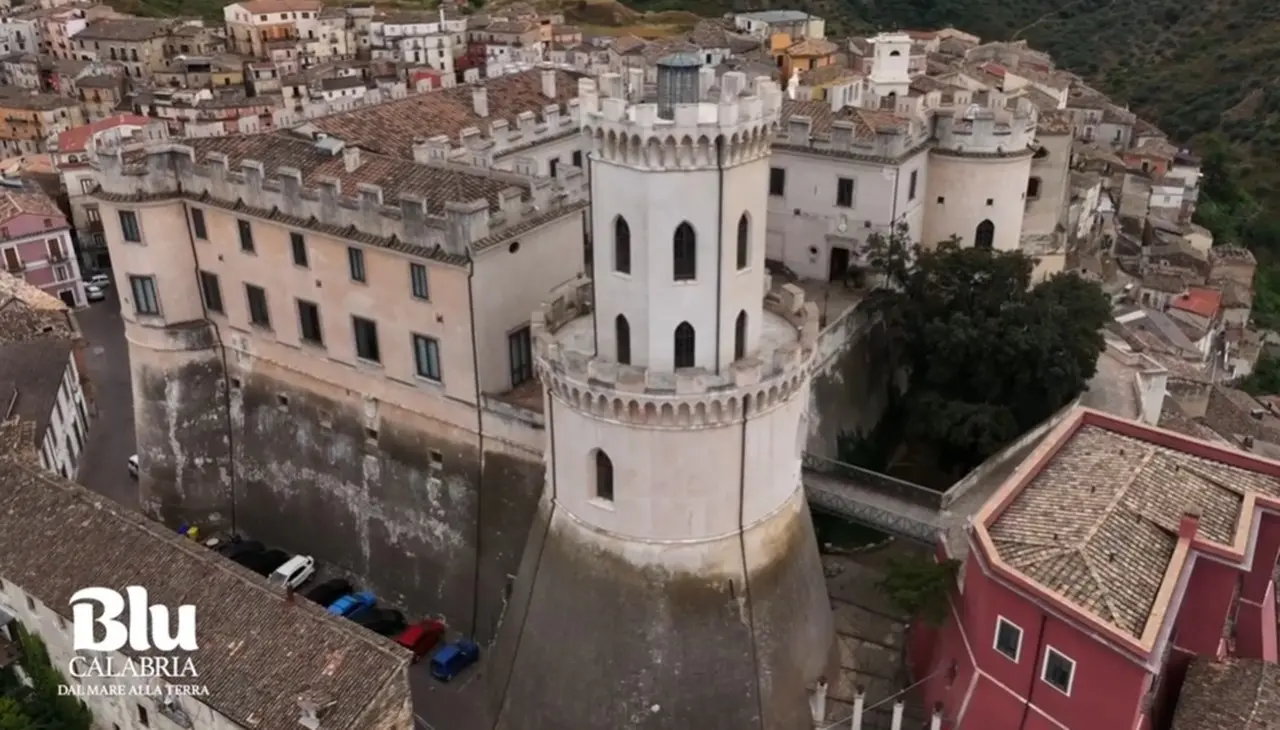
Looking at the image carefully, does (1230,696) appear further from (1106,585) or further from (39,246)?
(39,246)

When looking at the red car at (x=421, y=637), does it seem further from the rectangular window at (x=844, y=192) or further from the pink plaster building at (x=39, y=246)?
the pink plaster building at (x=39, y=246)

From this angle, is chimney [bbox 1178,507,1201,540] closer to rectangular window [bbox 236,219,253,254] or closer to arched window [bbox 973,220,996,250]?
arched window [bbox 973,220,996,250]

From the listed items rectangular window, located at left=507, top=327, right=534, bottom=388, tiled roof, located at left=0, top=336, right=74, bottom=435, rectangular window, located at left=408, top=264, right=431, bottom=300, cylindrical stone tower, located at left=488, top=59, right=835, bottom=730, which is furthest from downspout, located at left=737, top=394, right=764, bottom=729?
tiled roof, located at left=0, top=336, right=74, bottom=435

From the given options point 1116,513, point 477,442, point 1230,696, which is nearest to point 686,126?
point 1116,513

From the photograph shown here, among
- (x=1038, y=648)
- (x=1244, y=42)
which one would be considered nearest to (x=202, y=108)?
(x=1038, y=648)

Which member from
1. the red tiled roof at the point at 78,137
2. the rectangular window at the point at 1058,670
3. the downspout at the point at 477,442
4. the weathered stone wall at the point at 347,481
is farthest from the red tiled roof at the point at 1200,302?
the red tiled roof at the point at 78,137
